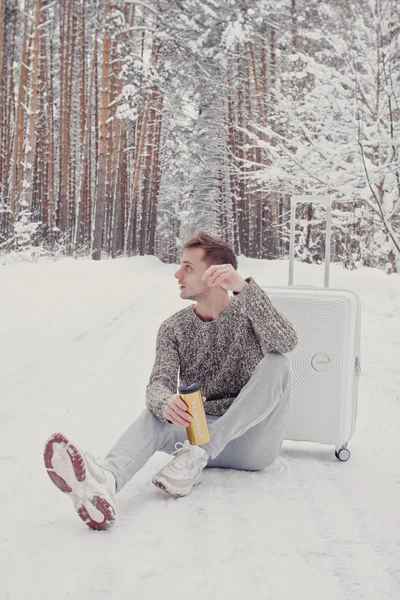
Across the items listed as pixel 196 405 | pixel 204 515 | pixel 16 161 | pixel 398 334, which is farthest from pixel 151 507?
pixel 16 161

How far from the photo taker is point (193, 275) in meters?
2.71

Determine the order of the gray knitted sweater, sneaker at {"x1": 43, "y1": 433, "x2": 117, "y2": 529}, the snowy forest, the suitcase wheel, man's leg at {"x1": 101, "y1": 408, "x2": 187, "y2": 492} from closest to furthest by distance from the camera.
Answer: sneaker at {"x1": 43, "y1": 433, "x2": 117, "y2": 529} → man's leg at {"x1": 101, "y1": 408, "x2": 187, "y2": 492} → the gray knitted sweater → the suitcase wheel → the snowy forest

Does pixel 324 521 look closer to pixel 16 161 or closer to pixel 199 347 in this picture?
pixel 199 347

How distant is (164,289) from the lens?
11.4 m

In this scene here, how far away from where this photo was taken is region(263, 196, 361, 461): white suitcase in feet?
9.78

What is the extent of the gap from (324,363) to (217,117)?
19.5 m

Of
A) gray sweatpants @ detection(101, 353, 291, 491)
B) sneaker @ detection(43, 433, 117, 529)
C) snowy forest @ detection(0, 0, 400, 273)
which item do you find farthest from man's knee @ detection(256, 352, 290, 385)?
snowy forest @ detection(0, 0, 400, 273)

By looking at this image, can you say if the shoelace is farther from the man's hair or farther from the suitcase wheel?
the suitcase wheel

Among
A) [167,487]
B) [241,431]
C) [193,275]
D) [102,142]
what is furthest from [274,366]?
[102,142]

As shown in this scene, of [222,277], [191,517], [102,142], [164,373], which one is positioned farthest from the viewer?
[102,142]

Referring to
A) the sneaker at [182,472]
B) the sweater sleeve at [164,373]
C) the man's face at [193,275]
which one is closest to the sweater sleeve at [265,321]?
the man's face at [193,275]

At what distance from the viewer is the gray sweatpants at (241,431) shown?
2385 millimetres

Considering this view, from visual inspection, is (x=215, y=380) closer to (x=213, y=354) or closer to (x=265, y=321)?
(x=213, y=354)

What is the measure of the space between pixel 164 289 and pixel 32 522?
9294 mm
